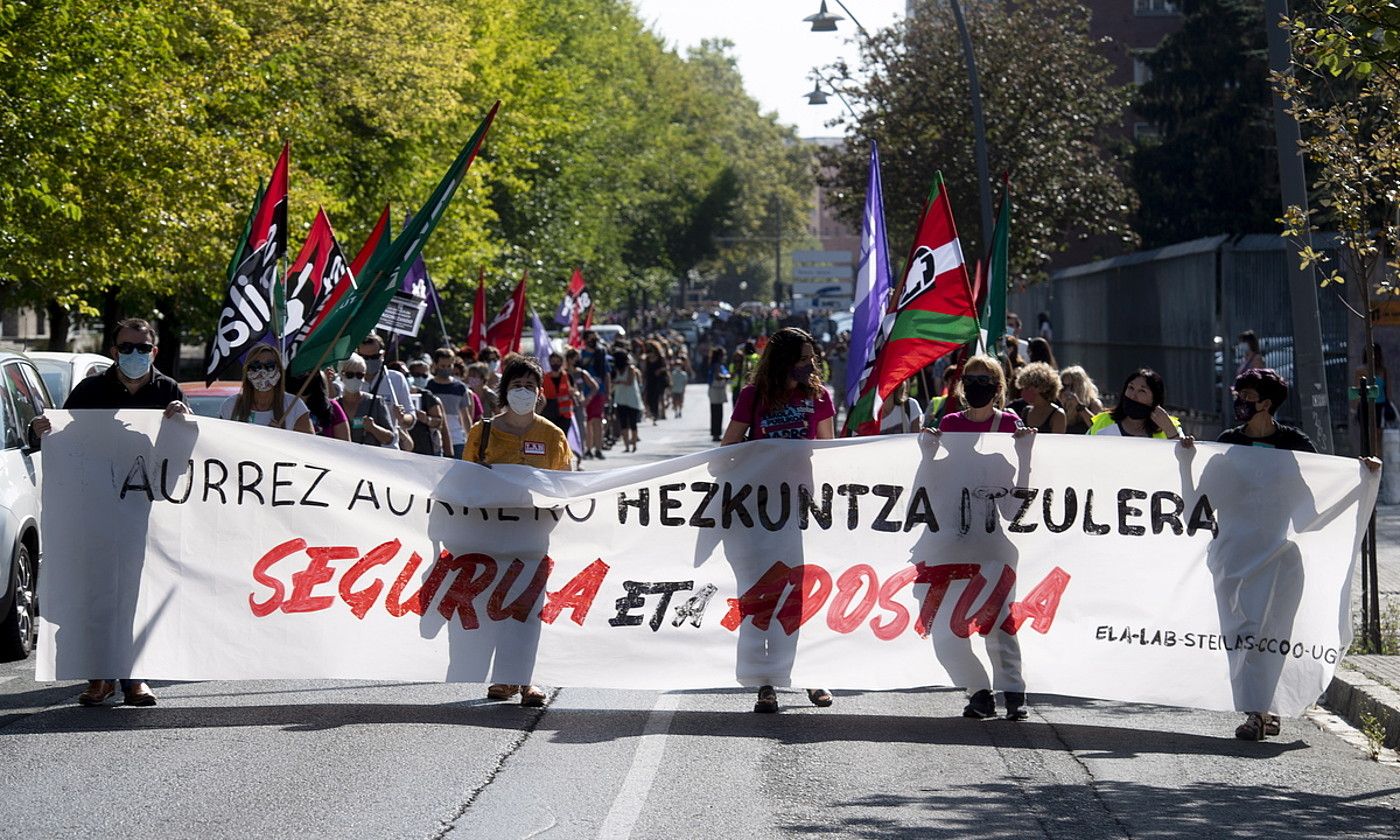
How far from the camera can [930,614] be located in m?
9.07

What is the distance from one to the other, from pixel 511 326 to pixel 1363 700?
16680mm

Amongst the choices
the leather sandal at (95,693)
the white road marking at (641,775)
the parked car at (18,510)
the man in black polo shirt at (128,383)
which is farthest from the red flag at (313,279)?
the white road marking at (641,775)

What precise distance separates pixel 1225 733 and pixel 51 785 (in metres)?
5.13

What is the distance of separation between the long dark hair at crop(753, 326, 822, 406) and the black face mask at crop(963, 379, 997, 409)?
71 centimetres

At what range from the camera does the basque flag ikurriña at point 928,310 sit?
10508mm

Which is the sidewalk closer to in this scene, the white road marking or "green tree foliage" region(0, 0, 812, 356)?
the white road marking

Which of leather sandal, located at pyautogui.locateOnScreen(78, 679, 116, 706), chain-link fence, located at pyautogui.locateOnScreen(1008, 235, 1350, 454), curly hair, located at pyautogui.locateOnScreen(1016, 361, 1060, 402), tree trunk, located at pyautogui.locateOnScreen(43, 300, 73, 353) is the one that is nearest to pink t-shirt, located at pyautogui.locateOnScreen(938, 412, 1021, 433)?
curly hair, located at pyautogui.locateOnScreen(1016, 361, 1060, 402)

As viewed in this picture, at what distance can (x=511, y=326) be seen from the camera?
25.0m

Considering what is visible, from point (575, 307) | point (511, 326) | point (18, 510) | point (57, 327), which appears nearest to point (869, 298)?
point (18, 510)

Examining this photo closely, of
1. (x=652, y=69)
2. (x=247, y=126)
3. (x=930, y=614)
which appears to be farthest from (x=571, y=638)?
(x=652, y=69)

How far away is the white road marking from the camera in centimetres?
666

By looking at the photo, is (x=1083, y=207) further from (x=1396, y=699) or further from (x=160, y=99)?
(x=1396, y=699)

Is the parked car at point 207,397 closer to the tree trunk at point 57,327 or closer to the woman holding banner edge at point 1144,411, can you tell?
the woman holding banner edge at point 1144,411

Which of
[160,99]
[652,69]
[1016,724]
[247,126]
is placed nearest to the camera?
[1016,724]
